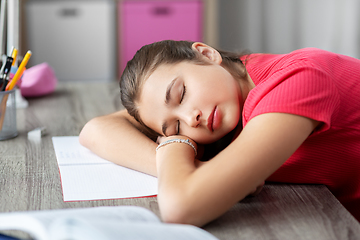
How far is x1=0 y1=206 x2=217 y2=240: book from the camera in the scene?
1.36ft

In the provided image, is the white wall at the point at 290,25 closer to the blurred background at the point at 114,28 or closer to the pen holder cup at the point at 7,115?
the blurred background at the point at 114,28

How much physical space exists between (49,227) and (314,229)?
0.33 meters

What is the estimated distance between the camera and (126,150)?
31.7 inches

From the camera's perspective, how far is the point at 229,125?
2.51 ft

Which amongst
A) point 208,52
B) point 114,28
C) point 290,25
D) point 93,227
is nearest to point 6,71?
point 208,52

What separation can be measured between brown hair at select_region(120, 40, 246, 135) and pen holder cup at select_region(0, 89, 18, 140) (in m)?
0.26

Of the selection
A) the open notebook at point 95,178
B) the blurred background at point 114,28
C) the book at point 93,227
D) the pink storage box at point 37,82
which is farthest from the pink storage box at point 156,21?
the book at point 93,227

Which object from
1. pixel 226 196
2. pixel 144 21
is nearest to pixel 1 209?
pixel 226 196

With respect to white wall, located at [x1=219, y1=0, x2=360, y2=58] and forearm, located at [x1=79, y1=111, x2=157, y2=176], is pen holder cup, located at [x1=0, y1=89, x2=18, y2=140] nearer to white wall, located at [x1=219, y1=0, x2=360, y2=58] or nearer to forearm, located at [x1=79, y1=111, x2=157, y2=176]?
forearm, located at [x1=79, y1=111, x2=157, y2=176]

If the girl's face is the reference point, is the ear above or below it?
above

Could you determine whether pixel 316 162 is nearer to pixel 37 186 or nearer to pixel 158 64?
pixel 158 64

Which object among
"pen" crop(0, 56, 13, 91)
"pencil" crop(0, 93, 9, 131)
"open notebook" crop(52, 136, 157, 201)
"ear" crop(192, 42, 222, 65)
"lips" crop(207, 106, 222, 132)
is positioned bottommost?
"open notebook" crop(52, 136, 157, 201)

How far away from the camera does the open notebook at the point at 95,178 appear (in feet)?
2.15

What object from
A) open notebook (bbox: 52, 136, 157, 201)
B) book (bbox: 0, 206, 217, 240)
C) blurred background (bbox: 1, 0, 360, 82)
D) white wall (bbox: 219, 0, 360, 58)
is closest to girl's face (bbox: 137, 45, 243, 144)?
open notebook (bbox: 52, 136, 157, 201)
